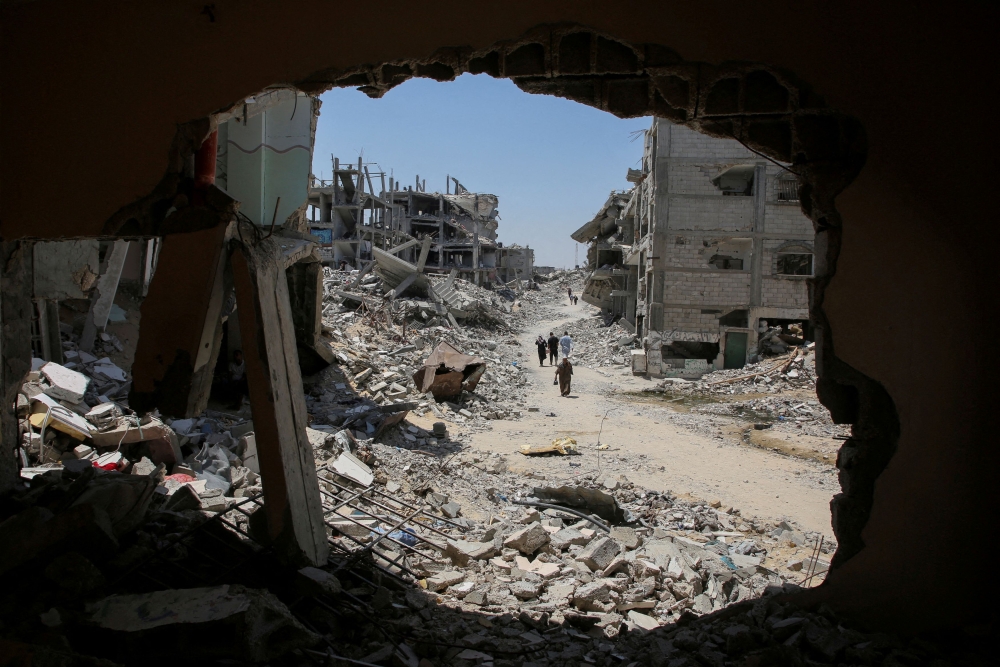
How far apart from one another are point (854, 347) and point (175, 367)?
4.34 meters

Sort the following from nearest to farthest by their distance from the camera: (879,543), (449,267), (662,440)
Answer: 1. (879,543)
2. (662,440)
3. (449,267)

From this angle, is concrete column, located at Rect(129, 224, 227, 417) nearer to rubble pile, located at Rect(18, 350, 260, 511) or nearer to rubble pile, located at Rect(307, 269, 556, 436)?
rubble pile, located at Rect(18, 350, 260, 511)

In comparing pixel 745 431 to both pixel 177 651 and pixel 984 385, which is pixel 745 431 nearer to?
pixel 984 385

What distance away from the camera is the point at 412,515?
5.52 m

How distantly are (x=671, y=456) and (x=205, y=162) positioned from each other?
7.81 meters

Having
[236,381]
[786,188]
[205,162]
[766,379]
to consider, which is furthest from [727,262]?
[205,162]

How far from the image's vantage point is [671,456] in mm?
8930

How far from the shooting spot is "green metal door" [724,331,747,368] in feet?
60.7

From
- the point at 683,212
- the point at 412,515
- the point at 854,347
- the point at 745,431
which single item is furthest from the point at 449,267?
the point at 854,347

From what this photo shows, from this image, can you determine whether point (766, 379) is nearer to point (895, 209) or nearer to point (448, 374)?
point (448, 374)

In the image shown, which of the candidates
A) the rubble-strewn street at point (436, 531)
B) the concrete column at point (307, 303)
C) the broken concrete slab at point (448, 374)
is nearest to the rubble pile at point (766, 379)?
the rubble-strewn street at point (436, 531)

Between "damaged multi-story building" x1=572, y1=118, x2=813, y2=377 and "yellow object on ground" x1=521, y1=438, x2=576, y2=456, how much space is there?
10.4 m

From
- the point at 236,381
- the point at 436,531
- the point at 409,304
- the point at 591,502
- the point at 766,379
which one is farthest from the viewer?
the point at 409,304

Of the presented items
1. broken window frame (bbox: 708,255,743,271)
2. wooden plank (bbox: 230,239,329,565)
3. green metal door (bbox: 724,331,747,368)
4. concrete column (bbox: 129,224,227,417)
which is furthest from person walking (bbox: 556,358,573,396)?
concrete column (bbox: 129,224,227,417)
